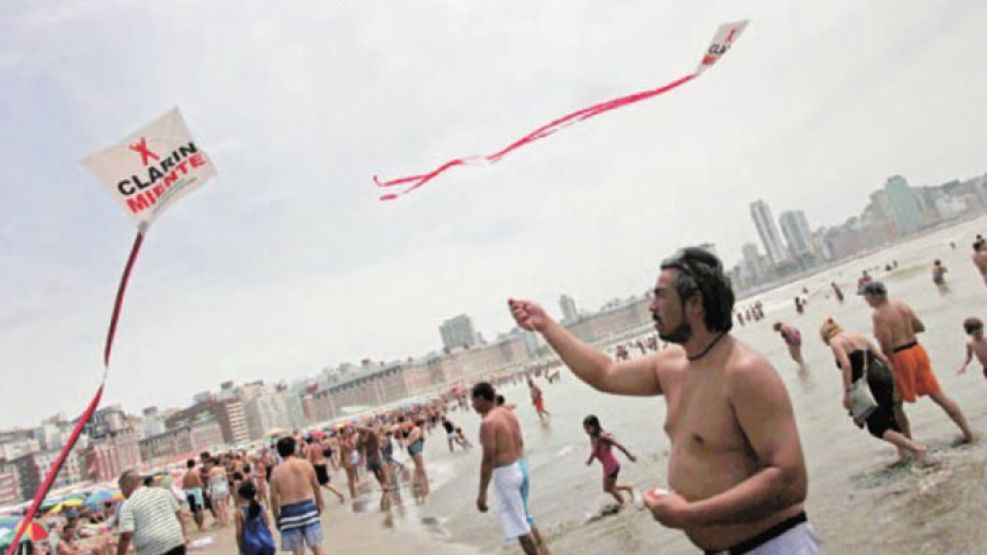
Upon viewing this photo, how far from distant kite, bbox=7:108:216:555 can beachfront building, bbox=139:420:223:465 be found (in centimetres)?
19855

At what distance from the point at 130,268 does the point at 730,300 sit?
13.6 feet

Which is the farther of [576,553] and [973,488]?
[576,553]

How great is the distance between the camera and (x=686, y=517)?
1893mm

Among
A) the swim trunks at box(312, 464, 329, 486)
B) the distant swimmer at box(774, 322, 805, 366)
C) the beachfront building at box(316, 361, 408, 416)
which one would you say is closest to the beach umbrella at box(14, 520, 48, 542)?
the swim trunks at box(312, 464, 329, 486)

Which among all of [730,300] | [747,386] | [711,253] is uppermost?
[711,253]

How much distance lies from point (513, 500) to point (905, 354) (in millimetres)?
4018

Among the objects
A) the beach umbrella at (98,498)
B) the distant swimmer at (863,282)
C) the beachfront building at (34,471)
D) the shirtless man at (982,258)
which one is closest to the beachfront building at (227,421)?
the beachfront building at (34,471)

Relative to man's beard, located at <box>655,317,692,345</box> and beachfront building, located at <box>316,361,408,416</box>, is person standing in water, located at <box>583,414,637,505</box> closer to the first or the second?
man's beard, located at <box>655,317,692,345</box>

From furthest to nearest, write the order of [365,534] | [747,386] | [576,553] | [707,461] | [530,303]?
[365,534] → [576,553] → [530,303] → [707,461] → [747,386]

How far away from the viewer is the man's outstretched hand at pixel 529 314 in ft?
8.36

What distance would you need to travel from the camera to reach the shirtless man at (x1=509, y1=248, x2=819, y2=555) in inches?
71.0

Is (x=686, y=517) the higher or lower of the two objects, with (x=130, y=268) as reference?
lower

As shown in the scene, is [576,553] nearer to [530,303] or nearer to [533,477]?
[530,303]

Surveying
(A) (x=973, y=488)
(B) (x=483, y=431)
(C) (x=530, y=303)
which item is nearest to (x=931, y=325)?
(A) (x=973, y=488)
